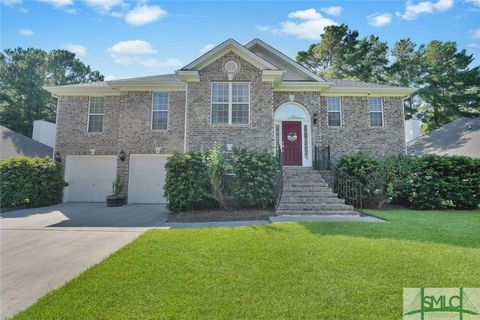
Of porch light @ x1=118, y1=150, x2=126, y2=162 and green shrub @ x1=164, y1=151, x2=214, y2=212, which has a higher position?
porch light @ x1=118, y1=150, x2=126, y2=162

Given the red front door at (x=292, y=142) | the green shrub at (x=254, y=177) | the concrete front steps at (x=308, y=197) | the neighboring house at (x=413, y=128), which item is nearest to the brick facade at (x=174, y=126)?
the red front door at (x=292, y=142)

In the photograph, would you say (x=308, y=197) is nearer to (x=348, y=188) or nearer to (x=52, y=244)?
(x=348, y=188)

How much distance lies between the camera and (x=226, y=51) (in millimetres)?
11336

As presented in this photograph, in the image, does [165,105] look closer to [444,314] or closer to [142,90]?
[142,90]

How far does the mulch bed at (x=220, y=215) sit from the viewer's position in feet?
26.6

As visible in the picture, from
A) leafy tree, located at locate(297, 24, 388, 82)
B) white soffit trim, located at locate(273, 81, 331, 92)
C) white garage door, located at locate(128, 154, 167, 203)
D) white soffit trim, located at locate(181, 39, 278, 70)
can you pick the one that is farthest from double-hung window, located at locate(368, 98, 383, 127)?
leafy tree, located at locate(297, 24, 388, 82)

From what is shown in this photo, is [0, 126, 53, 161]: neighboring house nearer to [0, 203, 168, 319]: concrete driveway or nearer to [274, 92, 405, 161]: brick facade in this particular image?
[0, 203, 168, 319]: concrete driveway

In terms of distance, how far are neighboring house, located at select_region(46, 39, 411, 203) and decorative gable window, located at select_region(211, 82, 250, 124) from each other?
28 cm

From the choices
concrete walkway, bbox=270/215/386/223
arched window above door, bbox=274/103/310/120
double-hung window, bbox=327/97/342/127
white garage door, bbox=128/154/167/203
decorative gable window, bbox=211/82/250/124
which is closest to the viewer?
concrete walkway, bbox=270/215/386/223

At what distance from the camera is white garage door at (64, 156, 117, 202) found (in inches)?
517

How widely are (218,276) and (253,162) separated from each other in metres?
5.98

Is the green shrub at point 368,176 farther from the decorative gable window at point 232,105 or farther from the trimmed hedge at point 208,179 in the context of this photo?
the decorative gable window at point 232,105

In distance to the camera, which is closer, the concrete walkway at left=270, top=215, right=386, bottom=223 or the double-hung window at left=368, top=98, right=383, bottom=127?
the concrete walkway at left=270, top=215, right=386, bottom=223

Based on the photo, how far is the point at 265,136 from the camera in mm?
11125
